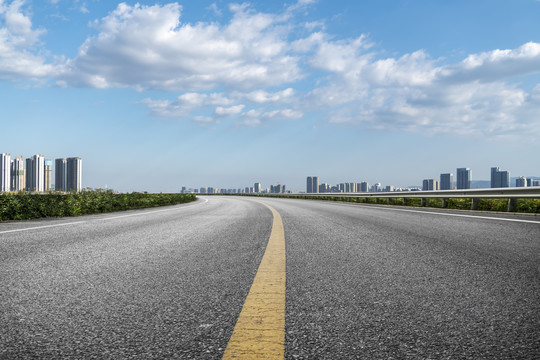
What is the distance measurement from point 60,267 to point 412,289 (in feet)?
10.7

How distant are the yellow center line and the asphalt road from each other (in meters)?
0.06

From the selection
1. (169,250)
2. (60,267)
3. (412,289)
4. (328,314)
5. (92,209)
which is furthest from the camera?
(92,209)

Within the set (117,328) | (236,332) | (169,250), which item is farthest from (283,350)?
(169,250)

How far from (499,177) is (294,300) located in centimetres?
16669

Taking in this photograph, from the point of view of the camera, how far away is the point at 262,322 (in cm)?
204

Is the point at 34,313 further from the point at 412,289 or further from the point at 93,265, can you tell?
the point at 412,289

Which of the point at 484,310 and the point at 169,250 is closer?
the point at 484,310

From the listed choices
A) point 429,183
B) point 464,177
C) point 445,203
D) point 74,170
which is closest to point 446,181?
point 464,177

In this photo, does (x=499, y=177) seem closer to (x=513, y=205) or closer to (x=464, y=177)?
(x=464, y=177)

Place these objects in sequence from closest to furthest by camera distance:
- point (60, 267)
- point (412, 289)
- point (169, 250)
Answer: point (412, 289) → point (60, 267) → point (169, 250)

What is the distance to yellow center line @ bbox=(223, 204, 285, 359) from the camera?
1.67m

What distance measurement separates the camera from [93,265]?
12.3 ft

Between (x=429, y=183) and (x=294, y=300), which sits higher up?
(x=429, y=183)

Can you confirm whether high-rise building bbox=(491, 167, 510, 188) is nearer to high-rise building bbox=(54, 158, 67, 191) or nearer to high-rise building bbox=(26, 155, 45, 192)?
high-rise building bbox=(54, 158, 67, 191)
